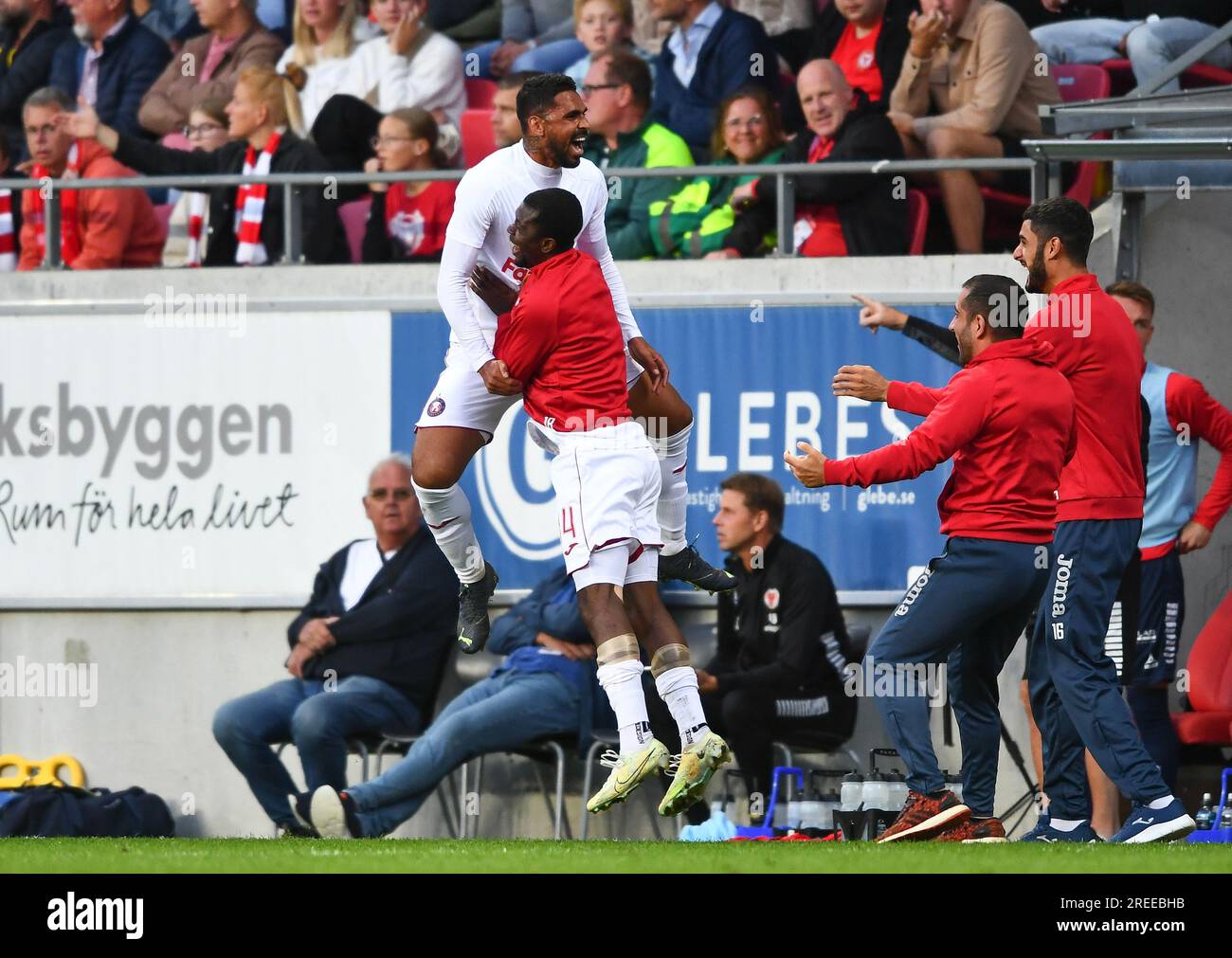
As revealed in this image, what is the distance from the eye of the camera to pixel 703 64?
508 inches

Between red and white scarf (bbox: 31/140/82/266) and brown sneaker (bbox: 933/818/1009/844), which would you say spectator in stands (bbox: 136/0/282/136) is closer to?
red and white scarf (bbox: 31/140/82/266)

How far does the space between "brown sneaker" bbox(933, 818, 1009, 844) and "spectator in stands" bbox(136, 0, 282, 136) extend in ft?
26.6

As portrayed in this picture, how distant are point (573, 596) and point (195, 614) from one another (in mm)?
2515

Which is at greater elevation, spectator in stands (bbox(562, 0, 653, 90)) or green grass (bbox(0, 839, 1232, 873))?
spectator in stands (bbox(562, 0, 653, 90))

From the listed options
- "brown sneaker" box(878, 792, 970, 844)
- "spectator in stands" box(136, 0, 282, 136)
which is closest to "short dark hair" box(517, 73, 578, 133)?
"brown sneaker" box(878, 792, 970, 844)

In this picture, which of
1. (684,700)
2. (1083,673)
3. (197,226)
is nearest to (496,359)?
(684,700)

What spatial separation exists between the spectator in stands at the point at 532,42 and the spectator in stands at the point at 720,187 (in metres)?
1.49

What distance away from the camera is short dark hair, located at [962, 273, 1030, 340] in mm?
8195

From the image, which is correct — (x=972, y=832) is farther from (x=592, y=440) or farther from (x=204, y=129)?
(x=204, y=129)

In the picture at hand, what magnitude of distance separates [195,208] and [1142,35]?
226 inches

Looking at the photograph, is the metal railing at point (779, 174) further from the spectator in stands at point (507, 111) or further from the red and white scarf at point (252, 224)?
the spectator in stands at point (507, 111)

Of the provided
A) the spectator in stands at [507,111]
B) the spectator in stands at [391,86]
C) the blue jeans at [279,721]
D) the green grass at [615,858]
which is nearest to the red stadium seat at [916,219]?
the spectator in stands at [507,111]

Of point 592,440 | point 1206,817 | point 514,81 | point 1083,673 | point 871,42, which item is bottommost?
point 1206,817

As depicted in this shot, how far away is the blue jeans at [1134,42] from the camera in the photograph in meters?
12.2
